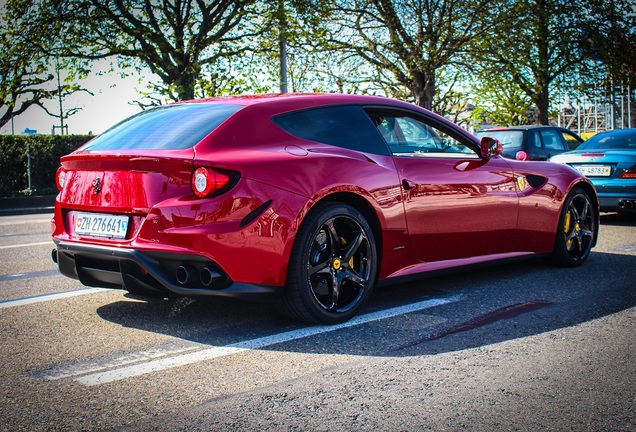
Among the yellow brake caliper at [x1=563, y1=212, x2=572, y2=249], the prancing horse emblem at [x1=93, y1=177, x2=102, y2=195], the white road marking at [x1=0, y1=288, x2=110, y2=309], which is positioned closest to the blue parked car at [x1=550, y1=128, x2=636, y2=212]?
the yellow brake caliper at [x1=563, y1=212, x2=572, y2=249]

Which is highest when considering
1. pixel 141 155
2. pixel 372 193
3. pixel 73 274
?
pixel 141 155

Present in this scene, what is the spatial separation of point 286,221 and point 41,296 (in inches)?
92.9

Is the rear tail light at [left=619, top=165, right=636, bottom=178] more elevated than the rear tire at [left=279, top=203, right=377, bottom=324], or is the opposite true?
the rear tail light at [left=619, top=165, right=636, bottom=178]

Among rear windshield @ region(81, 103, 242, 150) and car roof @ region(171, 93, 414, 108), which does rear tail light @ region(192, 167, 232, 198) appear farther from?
car roof @ region(171, 93, 414, 108)

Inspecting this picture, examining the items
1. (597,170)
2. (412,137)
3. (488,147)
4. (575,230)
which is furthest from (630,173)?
(412,137)

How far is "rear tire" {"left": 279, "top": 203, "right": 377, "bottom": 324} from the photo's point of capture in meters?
4.45

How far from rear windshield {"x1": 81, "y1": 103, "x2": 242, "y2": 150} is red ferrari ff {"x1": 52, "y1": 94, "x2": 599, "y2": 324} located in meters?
0.01

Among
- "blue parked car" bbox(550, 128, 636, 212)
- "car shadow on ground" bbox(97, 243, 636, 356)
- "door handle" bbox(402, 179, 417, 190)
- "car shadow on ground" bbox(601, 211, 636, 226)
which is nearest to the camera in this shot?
"car shadow on ground" bbox(97, 243, 636, 356)

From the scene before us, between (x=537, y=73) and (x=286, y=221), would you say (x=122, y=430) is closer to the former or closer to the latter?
(x=286, y=221)

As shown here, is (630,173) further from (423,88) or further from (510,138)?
(423,88)

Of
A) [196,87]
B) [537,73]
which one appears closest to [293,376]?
[196,87]

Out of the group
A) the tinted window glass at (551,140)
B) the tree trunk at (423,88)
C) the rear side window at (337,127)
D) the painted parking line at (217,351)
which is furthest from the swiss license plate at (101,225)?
the tree trunk at (423,88)

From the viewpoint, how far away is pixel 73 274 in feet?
15.3

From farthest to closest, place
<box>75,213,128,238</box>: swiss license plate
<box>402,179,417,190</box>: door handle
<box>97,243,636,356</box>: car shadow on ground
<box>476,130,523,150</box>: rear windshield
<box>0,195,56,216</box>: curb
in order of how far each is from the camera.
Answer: <box>0,195,56,216</box>: curb < <box>476,130,523,150</box>: rear windshield < <box>402,179,417,190</box>: door handle < <box>75,213,128,238</box>: swiss license plate < <box>97,243,636,356</box>: car shadow on ground
